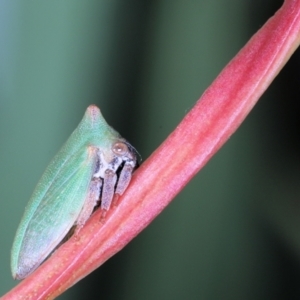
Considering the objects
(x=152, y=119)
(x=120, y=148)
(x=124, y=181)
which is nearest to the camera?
(x=124, y=181)

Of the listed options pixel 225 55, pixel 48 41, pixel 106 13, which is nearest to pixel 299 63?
pixel 225 55

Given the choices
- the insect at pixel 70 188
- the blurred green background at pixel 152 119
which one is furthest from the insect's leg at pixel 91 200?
the blurred green background at pixel 152 119

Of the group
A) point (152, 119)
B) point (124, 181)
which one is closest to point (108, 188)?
point (124, 181)

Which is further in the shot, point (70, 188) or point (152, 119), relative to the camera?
point (152, 119)

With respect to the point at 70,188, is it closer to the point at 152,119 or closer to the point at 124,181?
the point at 124,181

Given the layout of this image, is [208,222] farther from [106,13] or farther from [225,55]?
[106,13]

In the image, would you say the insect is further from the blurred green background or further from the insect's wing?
the blurred green background

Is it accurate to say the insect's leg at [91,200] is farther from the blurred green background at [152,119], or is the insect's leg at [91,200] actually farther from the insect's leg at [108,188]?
the blurred green background at [152,119]
